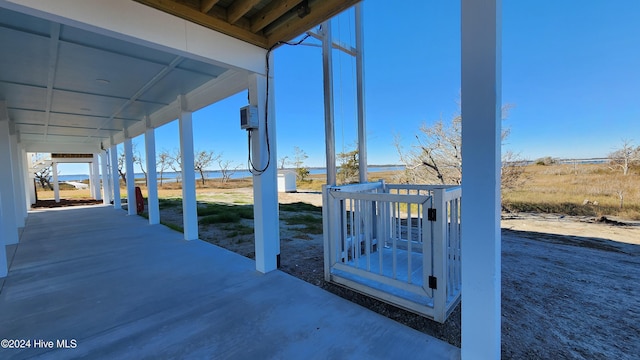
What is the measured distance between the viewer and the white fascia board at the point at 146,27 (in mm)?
1798

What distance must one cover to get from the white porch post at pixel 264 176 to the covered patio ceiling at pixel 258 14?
36 cm

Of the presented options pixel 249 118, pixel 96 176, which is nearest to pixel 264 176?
pixel 249 118

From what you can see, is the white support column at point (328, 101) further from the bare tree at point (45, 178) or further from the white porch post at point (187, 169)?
the bare tree at point (45, 178)

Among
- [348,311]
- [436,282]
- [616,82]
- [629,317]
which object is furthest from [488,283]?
[616,82]

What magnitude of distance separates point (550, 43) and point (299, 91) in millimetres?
11789

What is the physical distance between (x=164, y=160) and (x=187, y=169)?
91.4ft

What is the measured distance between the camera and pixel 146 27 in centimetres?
219

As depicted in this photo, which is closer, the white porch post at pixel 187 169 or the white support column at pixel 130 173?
the white porch post at pixel 187 169

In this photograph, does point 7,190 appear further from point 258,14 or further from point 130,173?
point 258,14

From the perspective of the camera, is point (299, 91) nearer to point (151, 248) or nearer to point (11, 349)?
point (151, 248)

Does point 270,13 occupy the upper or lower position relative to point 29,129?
upper

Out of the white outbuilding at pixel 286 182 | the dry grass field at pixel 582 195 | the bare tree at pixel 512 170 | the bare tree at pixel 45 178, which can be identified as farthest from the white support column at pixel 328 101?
the bare tree at pixel 45 178

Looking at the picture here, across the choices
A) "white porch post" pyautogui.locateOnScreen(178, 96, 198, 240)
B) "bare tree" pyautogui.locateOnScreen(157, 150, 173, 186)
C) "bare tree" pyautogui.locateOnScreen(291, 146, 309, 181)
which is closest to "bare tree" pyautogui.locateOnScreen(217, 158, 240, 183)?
"bare tree" pyautogui.locateOnScreen(157, 150, 173, 186)

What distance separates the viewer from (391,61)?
10320 mm
